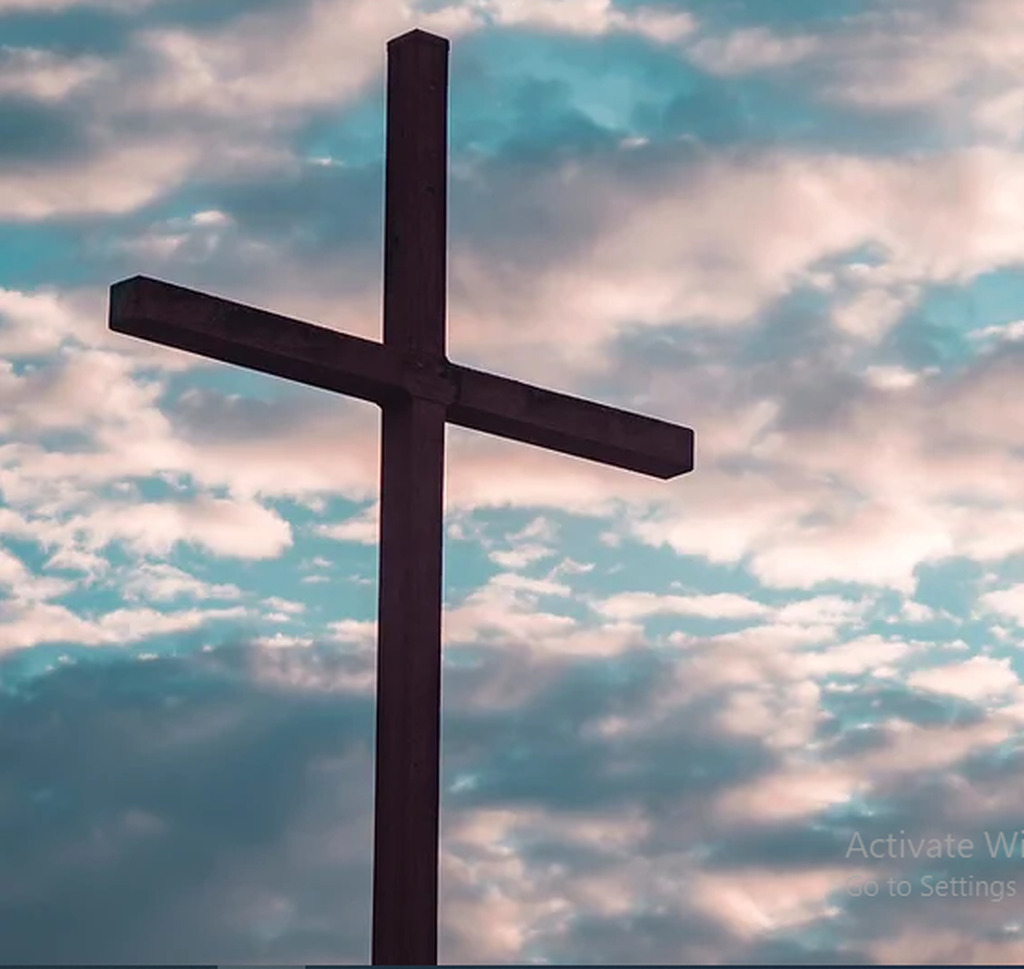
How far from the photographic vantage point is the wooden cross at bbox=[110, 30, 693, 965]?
9031 millimetres

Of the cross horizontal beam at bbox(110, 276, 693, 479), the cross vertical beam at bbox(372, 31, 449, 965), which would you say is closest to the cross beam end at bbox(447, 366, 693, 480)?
the cross horizontal beam at bbox(110, 276, 693, 479)

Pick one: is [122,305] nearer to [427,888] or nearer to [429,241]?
[429,241]

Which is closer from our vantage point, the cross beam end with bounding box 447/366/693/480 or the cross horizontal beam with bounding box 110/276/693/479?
the cross horizontal beam with bounding box 110/276/693/479

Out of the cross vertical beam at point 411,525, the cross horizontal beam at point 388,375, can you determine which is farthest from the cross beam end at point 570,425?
the cross vertical beam at point 411,525

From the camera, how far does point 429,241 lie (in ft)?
32.5

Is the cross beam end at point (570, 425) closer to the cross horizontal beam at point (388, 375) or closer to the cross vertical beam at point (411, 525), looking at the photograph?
the cross horizontal beam at point (388, 375)

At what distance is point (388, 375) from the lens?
9.52m

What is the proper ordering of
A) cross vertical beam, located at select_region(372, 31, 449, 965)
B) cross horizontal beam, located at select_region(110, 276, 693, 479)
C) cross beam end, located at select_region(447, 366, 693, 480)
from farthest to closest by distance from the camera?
cross beam end, located at select_region(447, 366, 693, 480) → cross horizontal beam, located at select_region(110, 276, 693, 479) → cross vertical beam, located at select_region(372, 31, 449, 965)

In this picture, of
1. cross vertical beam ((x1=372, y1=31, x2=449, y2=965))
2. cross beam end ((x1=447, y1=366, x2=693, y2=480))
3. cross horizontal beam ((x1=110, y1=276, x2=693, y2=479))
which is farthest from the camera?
cross beam end ((x1=447, y1=366, x2=693, y2=480))

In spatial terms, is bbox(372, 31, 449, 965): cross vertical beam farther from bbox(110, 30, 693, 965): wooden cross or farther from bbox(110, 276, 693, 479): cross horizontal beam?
bbox(110, 276, 693, 479): cross horizontal beam

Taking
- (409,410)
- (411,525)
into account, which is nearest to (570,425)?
(409,410)

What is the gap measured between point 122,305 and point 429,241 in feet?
4.52

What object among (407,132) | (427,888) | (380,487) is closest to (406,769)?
(427,888)

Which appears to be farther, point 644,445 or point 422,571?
point 644,445
